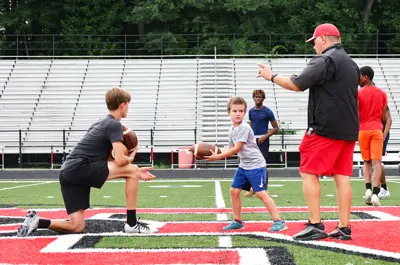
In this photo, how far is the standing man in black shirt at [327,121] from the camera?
18.4ft

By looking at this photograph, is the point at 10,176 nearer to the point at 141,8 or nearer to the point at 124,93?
the point at 124,93

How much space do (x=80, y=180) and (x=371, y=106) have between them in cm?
469

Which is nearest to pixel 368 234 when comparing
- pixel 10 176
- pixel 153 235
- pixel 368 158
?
pixel 153 235

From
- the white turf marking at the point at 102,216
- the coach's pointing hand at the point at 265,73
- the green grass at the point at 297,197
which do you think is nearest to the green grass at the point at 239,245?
the coach's pointing hand at the point at 265,73

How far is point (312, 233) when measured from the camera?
554 centimetres

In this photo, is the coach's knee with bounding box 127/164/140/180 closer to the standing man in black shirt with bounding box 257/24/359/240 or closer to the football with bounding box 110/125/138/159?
the football with bounding box 110/125/138/159

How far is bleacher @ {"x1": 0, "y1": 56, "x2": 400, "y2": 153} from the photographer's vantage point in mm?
24547

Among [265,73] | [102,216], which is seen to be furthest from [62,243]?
[265,73]

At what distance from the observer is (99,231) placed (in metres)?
6.17

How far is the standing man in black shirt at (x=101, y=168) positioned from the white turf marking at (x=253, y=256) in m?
1.41

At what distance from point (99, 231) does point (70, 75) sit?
23.4 m

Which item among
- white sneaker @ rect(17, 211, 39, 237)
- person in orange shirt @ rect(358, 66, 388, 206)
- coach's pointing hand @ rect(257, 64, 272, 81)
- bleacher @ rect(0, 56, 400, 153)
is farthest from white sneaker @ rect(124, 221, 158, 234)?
bleacher @ rect(0, 56, 400, 153)

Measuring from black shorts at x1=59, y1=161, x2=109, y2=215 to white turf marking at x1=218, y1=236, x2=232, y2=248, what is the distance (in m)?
1.32

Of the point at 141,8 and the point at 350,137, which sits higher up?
the point at 141,8
